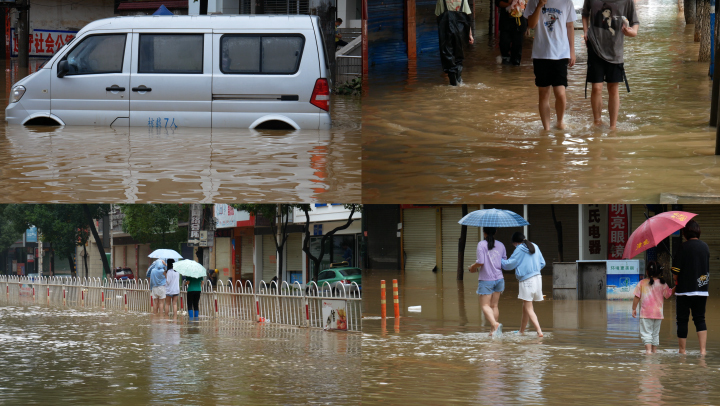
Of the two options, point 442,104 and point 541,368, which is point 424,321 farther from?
point 541,368

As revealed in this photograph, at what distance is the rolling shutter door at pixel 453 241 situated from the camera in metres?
15.5

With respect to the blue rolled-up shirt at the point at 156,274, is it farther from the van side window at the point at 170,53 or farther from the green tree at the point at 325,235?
the green tree at the point at 325,235

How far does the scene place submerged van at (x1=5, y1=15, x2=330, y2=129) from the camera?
326 inches

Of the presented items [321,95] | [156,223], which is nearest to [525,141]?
[321,95]

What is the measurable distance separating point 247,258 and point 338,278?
1.10 m

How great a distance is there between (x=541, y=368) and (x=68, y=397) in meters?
3.60

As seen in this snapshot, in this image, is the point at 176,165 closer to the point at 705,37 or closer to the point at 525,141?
the point at 525,141

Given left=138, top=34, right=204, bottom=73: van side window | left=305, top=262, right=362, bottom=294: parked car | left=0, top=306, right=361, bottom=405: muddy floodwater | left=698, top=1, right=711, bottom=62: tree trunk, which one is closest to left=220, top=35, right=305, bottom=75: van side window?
left=138, top=34, right=204, bottom=73: van side window

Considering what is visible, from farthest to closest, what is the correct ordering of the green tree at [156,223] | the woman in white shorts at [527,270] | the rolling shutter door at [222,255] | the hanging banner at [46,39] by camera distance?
the hanging banner at [46,39], the woman in white shorts at [527,270], the rolling shutter door at [222,255], the green tree at [156,223]

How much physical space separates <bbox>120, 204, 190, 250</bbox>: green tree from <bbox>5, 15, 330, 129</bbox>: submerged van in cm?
171

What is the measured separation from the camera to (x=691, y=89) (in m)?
9.25

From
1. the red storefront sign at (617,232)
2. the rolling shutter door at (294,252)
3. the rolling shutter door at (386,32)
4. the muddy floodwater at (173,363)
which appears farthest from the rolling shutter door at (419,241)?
the rolling shutter door at (294,252)

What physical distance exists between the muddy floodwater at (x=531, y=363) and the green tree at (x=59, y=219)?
9.18 feet

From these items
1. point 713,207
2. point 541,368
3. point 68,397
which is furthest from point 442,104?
point 713,207
